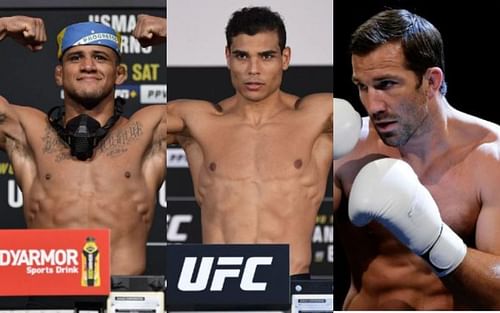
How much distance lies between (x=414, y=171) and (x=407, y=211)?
0.26m

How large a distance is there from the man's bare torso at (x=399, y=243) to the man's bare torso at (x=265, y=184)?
16 cm

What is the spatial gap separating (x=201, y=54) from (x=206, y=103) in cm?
24

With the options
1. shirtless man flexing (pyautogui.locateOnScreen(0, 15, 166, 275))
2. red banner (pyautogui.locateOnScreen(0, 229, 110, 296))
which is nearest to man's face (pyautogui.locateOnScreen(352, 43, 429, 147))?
shirtless man flexing (pyautogui.locateOnScreen(0, 15, 166, 275))

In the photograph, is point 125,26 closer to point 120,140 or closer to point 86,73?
point 86,73

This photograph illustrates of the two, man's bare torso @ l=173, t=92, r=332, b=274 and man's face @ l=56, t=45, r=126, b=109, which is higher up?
man's face @ l=56, t=45, r=126, b=109

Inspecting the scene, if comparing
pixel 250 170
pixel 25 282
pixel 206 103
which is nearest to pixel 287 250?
pixel 250 170

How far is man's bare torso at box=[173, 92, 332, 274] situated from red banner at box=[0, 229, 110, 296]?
0.57 m

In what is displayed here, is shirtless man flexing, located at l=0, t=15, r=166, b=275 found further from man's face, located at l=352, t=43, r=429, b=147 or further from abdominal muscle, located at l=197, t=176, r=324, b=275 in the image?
man's face, located at l=352, t=43, r=429, b=147

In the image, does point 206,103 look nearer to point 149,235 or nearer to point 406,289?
point 149,235

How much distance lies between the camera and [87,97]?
247 inches

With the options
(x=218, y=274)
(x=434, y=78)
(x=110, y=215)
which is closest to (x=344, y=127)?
(x=434, y=78)

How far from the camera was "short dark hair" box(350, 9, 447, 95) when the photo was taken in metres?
6.28

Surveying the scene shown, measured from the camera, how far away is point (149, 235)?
20.7 feet

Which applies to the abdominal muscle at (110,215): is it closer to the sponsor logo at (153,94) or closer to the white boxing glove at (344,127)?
the sponsor logo at (153,94)
